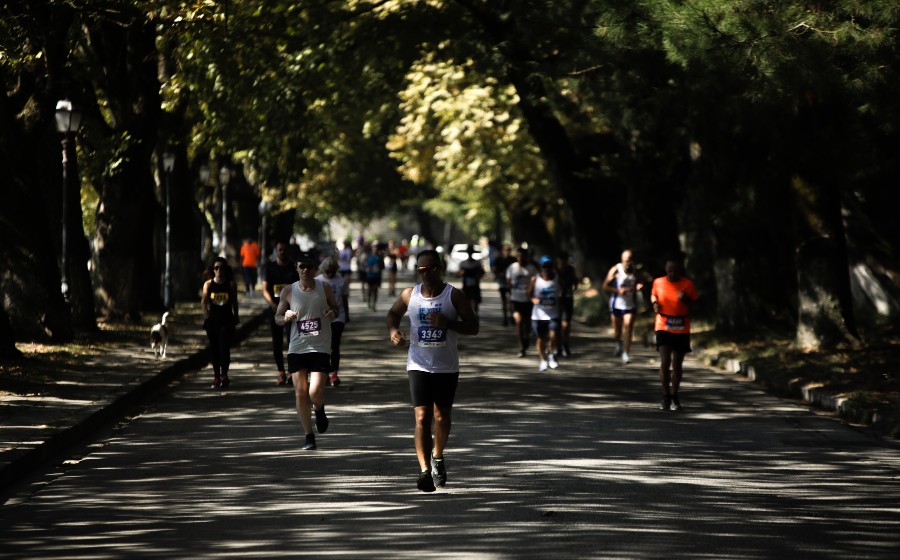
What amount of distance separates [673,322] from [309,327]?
4.62 meters

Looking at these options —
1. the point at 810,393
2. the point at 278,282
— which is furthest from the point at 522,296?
the point at 810,393

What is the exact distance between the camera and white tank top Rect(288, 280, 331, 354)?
12375mm

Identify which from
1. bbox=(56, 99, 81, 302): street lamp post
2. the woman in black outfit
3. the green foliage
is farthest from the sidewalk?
the green foliage

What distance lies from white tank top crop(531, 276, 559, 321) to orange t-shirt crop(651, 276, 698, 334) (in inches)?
171

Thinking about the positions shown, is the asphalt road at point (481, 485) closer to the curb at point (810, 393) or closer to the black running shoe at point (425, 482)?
the black running shoe at point (425, 482)

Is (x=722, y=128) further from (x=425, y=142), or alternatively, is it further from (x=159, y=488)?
(x=425, y=142)

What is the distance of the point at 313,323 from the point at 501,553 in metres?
5.32

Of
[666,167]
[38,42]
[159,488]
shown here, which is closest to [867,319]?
[666,167]

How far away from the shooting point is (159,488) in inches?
385

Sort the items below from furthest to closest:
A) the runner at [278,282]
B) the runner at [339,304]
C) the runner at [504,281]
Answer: the runner at [504,281] → the runner at [278,282] → the runner at [339,304]

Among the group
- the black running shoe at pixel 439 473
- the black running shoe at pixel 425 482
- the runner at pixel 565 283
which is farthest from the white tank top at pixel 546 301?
the black running shoe at pixel 425 482

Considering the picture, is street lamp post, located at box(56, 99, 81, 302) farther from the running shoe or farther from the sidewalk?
the running shoe

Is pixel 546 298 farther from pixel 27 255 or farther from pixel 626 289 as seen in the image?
pixel 27 255

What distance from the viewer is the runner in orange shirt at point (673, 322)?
15156 millimetres
